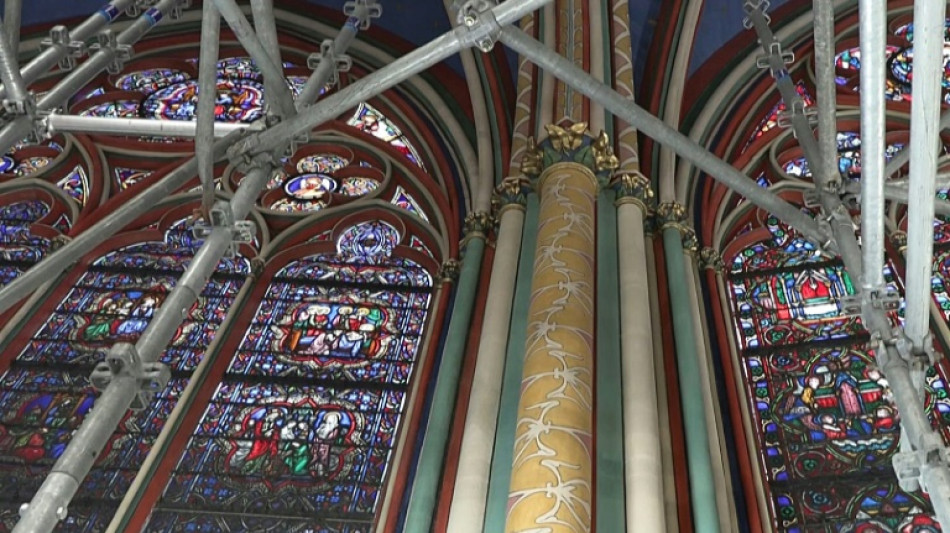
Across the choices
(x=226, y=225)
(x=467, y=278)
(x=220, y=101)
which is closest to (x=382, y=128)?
(x=220, y=101)

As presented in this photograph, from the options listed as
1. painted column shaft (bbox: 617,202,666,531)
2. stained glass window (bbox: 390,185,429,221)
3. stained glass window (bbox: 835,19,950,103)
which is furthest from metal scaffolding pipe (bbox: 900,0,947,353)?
stained glass window (bbox: 835,19,950,103)

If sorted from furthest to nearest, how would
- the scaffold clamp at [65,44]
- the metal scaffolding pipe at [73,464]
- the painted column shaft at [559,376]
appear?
the scaffold clamp at [65,44]
the painted column shaft at [559,376]
the metal scaffolding pipe at [73,464]

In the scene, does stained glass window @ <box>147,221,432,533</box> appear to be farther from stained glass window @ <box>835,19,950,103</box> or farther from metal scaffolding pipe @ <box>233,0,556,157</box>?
stained glass window @ <box>835,19,950,103</box>

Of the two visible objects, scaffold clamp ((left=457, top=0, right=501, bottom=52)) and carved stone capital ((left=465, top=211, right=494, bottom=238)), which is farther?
carved stone capital ((left=465, top=211, right=494, bottom=238))

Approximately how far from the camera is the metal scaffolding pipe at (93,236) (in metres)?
4.59

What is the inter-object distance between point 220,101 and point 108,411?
6.64 metres

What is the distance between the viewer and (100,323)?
26.5 ft

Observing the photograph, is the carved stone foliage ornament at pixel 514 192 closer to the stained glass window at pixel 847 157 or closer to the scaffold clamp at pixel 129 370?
the stained glass window at pixel 847 157

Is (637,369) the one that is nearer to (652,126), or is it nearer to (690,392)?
(690,392)

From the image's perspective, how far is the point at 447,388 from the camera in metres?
6.46

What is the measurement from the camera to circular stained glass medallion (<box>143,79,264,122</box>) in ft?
32.5

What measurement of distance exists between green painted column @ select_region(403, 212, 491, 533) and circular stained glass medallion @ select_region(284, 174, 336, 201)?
2124 millimetres

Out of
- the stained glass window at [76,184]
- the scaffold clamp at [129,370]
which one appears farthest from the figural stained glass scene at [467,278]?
the stained glass window at [76,184]

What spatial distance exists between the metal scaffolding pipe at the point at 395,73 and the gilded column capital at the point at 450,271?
280cm
